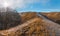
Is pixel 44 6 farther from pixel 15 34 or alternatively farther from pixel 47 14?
pixel 15 34

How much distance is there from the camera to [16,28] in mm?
3375

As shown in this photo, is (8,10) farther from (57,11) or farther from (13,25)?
(57,11)

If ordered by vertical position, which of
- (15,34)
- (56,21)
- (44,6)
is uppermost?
(44,6)

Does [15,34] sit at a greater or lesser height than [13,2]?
lesser

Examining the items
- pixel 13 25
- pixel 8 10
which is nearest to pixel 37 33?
pixel 13 25

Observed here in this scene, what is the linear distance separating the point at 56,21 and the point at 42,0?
19.6 inches

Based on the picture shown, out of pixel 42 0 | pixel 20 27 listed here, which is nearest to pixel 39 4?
pixel 42 0

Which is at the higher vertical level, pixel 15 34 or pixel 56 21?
pixel 56 21

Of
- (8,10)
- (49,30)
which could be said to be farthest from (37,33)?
(8,10)

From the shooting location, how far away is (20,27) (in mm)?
3367

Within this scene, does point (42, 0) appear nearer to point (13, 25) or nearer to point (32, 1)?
point (32, 1)

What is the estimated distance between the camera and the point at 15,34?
331 centimetres

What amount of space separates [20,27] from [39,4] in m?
0.59

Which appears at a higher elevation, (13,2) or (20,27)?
(13,2)
